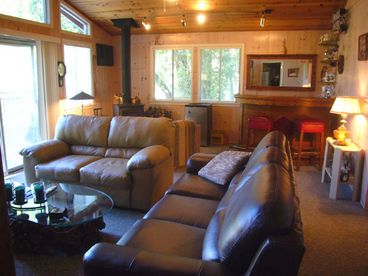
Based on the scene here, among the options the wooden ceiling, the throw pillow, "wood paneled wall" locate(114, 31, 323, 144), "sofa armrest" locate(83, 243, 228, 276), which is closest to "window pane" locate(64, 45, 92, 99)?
the wooden ceiling

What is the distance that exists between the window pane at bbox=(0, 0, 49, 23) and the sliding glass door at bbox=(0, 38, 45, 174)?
397mm

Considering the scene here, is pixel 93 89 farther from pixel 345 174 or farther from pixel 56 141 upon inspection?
pixel 345 174

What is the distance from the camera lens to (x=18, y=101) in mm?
4969

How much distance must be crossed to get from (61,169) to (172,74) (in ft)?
14.5

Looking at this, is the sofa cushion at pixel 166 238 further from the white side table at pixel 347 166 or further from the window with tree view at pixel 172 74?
the window with tree view at pixel 172 74

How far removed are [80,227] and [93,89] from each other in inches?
191

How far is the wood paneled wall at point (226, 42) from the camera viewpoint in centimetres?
640

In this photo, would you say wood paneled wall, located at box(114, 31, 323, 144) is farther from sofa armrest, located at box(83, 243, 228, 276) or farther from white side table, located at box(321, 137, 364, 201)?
sofa armrest, located at box(83, 243, 228, 276)

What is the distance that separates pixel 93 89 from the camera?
7.00 metres

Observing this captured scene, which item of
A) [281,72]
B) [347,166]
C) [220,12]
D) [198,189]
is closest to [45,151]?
[198,189]

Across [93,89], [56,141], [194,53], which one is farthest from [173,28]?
[56,141]

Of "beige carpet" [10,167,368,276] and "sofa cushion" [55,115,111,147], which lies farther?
"sofa cushion" [55,115,111,147]

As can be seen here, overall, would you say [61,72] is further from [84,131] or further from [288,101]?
[288,101]

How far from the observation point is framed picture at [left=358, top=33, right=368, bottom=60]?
12.5ft
